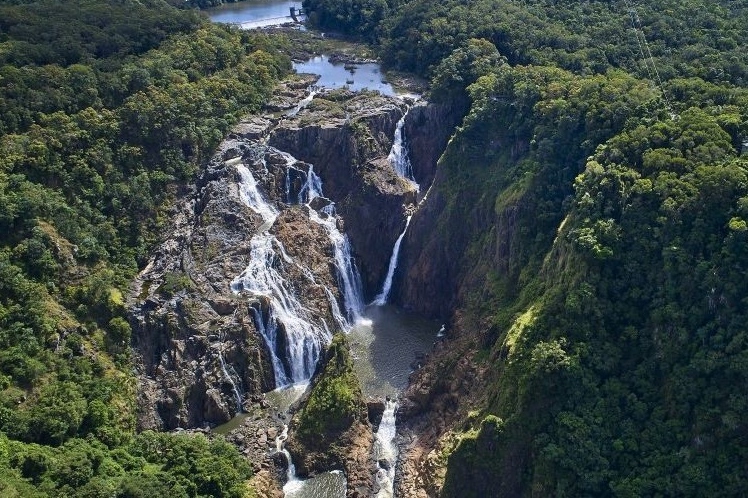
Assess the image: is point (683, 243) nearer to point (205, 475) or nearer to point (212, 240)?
point (205, 475)

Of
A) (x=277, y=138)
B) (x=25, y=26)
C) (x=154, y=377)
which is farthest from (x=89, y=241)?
(x=25, y=26)

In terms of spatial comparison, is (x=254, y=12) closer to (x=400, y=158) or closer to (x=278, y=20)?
(x=278, y=20)

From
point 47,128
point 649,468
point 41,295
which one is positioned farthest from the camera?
point 47,128

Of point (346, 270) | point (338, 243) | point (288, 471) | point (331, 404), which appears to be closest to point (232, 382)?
point (331, 404)

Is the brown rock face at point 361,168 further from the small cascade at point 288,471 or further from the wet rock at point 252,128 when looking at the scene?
the small cascade at point 288,471

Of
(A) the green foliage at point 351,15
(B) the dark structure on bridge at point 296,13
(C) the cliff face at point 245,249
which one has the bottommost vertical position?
(C) the cliff face at point 245,249

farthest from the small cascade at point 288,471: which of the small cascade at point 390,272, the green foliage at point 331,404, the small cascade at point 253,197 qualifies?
the small cascade at point 253,197
